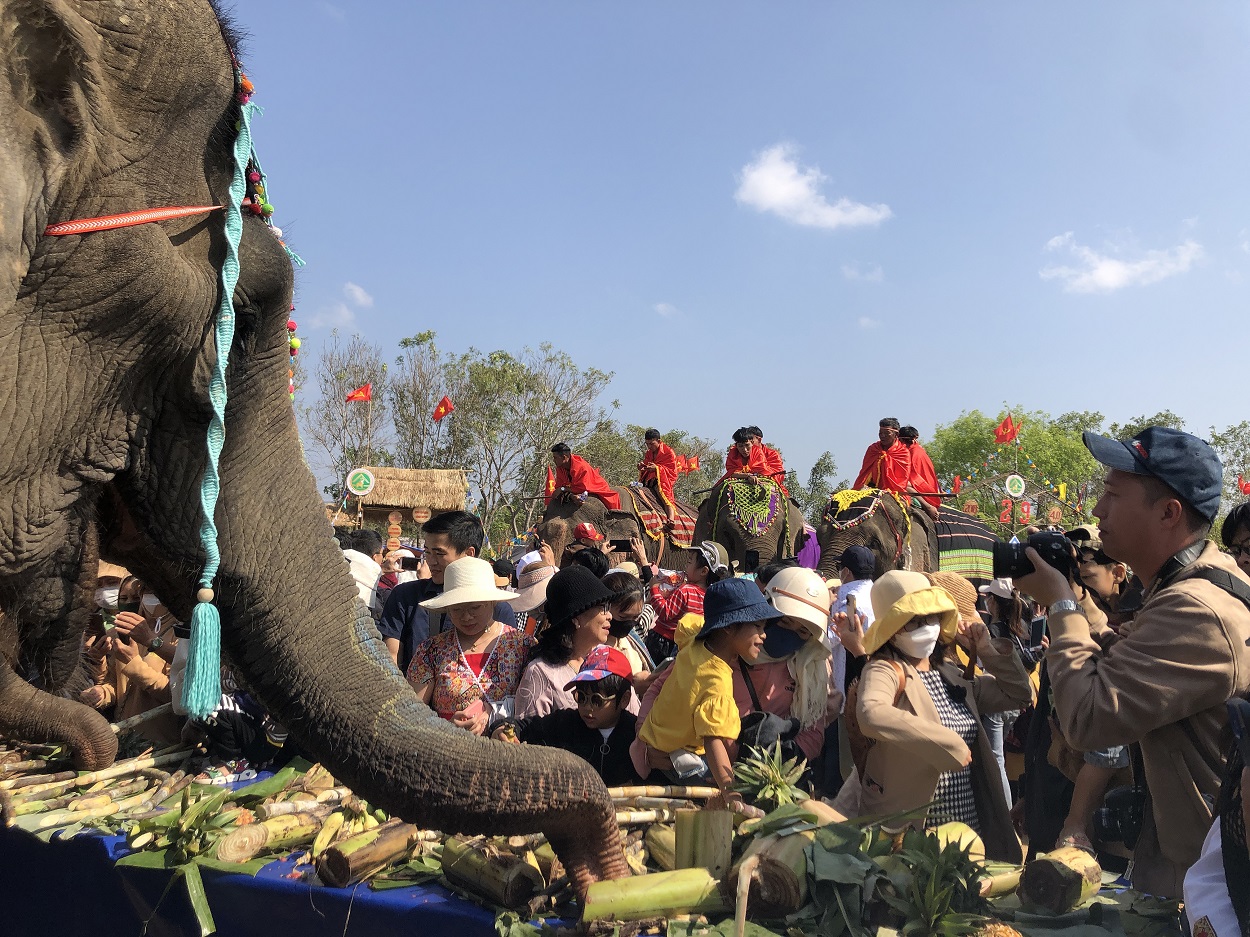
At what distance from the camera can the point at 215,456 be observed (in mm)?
2043

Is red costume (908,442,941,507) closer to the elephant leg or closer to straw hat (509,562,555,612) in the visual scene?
straw hat (509,562,555,612)

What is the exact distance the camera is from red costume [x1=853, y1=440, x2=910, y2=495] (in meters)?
12.9

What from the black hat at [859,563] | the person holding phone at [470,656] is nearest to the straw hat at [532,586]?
the person holding phone at [470,656]

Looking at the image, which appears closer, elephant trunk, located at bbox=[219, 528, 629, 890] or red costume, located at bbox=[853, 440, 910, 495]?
elephant trunk, located at bbox=[219, 528, 629, 890]

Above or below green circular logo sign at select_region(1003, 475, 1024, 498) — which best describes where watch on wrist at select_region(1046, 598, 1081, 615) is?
below

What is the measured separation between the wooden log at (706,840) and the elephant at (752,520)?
820 centimetres

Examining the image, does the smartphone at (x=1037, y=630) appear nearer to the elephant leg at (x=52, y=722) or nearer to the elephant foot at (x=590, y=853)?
the elephant foot at (x=590, y=853)

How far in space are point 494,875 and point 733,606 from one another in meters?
1.52

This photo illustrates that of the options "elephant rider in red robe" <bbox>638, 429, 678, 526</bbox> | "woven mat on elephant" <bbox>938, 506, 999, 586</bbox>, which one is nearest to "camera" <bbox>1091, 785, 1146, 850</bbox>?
"woven mat on elephant" <bbox>938, 506, 999, 586</bbox>

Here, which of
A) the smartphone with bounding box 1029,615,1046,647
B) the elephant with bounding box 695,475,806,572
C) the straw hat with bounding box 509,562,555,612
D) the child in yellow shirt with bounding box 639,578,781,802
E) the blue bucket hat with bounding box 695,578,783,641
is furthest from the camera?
the elephant with bounding box 695,475,806,572

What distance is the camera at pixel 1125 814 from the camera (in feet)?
9.42

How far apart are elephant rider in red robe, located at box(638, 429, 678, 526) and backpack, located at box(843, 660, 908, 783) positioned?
11.0 meters

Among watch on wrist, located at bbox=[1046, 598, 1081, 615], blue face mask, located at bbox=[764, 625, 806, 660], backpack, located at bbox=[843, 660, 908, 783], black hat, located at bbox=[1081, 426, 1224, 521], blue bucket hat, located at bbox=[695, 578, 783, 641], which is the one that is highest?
black hat, located at bbox=[1081, 426, 1224, 521]

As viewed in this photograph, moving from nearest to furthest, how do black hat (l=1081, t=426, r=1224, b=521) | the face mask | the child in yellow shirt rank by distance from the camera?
black hat (l=1081, t=426, r=1224, b=521) < the child in yellow shirt < the face mask
